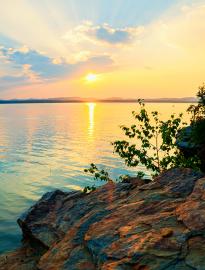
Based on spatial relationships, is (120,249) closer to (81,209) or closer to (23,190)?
(81,209)

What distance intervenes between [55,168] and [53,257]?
54344 millimetres

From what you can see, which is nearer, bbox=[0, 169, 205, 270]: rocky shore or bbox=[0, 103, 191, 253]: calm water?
bbox=[0, 169, 205, 270]: rocky shore

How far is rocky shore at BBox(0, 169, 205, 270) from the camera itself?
442 inches

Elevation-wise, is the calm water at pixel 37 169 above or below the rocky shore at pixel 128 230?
below

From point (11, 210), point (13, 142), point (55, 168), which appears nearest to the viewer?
point (11, 210)

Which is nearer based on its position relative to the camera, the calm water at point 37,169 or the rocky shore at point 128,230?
the rocky shore at point 128,230

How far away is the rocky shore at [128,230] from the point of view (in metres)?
11.2

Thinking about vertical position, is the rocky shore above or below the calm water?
above

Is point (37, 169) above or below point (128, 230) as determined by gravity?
below

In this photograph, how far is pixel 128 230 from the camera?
43.5 ft

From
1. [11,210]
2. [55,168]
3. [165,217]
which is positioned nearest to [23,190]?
[11,210]

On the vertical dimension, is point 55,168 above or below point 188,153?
below

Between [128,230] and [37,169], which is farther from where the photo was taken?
[37,169]

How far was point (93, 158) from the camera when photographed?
8169 centimetres
